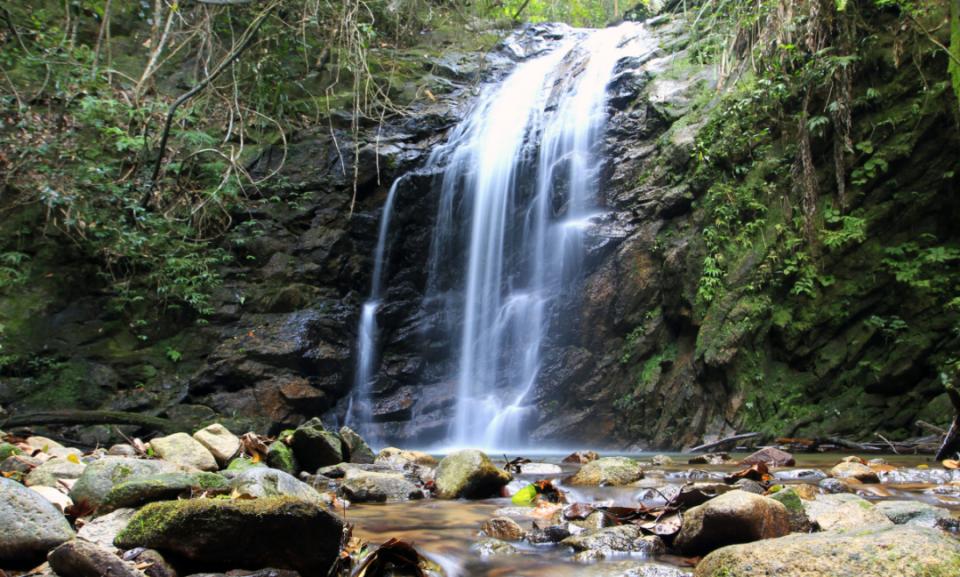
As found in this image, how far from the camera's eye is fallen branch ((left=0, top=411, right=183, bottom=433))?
6.77 m

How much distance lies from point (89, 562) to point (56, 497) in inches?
53.1

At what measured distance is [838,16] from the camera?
26.8 ft

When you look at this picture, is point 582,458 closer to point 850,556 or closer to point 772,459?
point 772,459

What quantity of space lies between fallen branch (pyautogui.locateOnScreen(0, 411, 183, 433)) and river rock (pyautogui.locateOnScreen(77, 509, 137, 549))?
5.30 m

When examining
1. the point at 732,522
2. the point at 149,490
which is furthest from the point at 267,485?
the point at 732,522

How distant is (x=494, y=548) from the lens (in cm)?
292

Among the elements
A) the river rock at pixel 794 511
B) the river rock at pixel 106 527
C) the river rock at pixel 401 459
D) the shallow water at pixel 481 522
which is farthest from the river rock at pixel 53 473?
the river rock at pixel 794 511

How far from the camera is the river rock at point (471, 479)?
4355 millimetres

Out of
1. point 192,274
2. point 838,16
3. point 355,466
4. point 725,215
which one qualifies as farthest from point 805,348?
point 192,274

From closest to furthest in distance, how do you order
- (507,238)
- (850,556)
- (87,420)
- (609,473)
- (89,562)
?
(850,556) < (89,562) < (609,473) < (87,420) < (507,238)

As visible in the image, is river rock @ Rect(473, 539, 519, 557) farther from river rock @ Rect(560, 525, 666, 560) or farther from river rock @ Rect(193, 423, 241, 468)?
river rock @ Rect(193, 423, 241, 468)

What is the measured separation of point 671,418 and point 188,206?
8686 millimetres

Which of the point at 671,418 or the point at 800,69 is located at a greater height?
the point at 800,69

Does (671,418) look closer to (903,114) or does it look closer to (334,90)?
(903,114)
